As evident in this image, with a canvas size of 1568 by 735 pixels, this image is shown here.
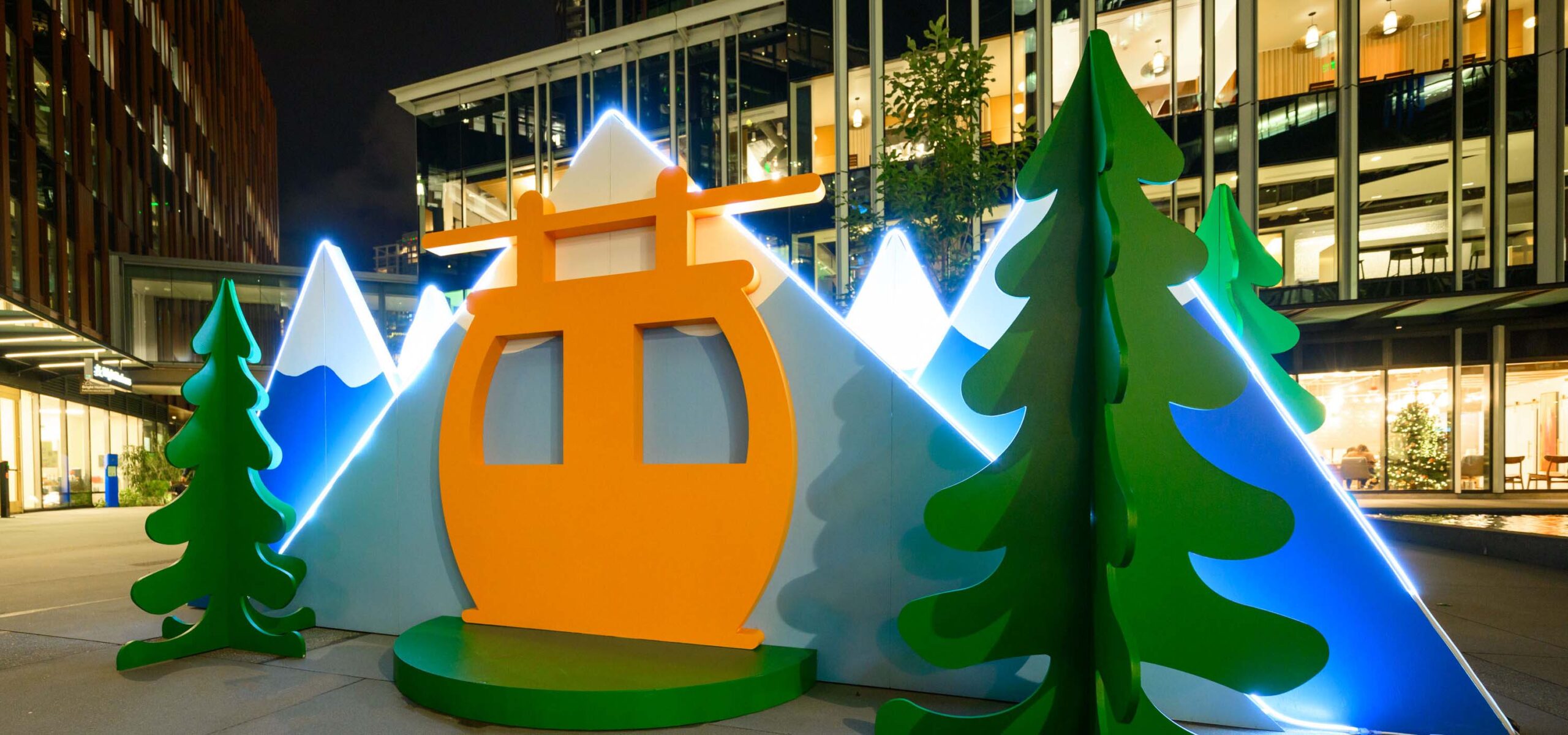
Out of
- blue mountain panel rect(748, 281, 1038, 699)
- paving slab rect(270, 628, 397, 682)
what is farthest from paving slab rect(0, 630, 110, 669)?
blue mountain panel rect(748, 281, 1038, 699)

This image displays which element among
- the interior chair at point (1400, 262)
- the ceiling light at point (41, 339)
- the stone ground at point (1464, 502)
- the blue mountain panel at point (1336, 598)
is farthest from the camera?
the ceiling light at point (41, 339)

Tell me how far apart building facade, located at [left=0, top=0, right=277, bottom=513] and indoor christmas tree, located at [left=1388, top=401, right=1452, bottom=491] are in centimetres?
2792

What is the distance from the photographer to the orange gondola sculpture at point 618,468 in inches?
188

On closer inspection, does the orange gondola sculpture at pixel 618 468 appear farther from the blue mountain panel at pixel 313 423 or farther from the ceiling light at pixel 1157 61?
the ceiling light at pixel 1157 61

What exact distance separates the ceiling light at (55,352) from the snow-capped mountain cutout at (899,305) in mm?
22729

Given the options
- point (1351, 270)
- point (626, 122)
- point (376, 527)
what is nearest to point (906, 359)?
point (626, 122)

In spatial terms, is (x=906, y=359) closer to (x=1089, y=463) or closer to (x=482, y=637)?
(x=1089, y=463)

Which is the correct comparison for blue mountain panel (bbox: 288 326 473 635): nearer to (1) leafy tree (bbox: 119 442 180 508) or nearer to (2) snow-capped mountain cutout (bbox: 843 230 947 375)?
(2) snow-capped mountain cutout (bbox: 843 230 947 375)

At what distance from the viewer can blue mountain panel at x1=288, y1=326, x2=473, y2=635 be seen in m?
5.82

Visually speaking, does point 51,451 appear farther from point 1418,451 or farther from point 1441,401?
point 1441,401

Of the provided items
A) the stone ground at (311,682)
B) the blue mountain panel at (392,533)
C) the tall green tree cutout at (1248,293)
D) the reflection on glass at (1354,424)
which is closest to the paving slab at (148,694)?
the stone ground at (311,682)

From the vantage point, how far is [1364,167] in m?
17.6

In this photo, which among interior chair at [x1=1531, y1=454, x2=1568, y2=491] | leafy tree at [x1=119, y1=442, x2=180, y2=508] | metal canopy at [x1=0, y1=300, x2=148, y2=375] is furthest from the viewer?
leafy tree at [x1=119, y1=442, x2=180, y2=508]

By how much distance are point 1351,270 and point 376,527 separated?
63.3 feet
